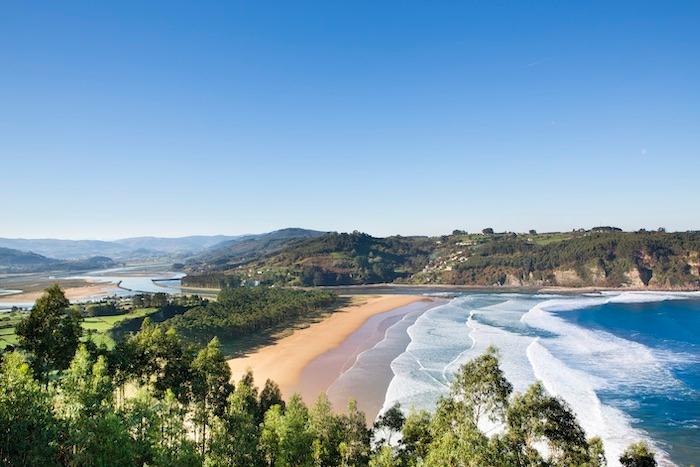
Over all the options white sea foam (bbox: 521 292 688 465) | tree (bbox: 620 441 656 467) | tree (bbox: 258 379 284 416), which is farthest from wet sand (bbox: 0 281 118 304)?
tree (bbox: 620 441 656 467)

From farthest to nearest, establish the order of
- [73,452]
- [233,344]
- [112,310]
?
[112,310], [233,344], [73,452]

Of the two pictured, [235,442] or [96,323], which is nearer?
[235,442]

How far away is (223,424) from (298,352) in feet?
150

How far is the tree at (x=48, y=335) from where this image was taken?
92.5 ft

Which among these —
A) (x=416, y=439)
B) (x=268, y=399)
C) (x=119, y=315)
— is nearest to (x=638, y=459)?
(x=416, y=439)

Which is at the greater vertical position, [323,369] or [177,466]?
[177,466]

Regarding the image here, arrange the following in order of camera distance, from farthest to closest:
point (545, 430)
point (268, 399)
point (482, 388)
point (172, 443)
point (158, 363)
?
point (268, 399) < point (158, 363) < point (172, 443) < point (482, 388) < point (545, 430)

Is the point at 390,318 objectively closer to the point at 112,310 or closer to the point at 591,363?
the point at 591,363

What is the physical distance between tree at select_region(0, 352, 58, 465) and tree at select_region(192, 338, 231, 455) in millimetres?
12094

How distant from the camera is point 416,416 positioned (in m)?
25.8

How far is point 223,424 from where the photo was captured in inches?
995

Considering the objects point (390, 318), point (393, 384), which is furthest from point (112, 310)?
point (393, 384)

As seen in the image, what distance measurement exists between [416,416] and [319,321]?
251 feet

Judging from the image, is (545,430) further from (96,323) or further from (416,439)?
(96,323)
